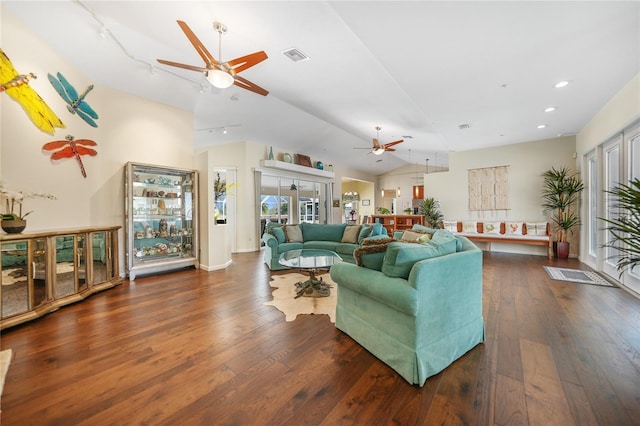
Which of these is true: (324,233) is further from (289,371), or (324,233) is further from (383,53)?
(289,371)

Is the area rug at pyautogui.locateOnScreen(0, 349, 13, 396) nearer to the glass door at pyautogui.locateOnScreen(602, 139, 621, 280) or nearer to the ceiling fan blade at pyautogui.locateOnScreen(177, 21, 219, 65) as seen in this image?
the ceiling fan blade at pyautogui.locateOnScreen(177, 21, 219, 65)

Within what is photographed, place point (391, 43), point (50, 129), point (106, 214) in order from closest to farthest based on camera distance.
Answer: point (391, 43) → point (50, 129) → point (106, 214)

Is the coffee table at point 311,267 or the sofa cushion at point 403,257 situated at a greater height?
the sofa cushion at point 403,257

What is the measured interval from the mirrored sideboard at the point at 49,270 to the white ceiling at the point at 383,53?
2.48 meters

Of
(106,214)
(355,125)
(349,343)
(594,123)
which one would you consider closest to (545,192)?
(594,123)

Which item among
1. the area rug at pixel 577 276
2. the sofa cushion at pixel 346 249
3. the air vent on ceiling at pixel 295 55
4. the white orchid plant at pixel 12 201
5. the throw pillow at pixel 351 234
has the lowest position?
the area rug at pixel 577 276

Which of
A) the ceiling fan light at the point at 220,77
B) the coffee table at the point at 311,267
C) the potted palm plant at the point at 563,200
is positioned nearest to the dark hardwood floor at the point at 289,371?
the coffee table at the point at 311,267

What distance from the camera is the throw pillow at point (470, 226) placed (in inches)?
276

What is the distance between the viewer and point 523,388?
1604 mm

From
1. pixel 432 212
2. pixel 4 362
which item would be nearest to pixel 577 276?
pixel 432 212

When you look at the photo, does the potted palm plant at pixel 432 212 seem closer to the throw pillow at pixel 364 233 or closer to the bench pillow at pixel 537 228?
the bench pillow at pixel 537 228

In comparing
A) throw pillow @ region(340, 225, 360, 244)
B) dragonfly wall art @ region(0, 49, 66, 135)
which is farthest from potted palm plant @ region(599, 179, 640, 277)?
dragonfly wall art @ region(0, 49, 66, 135)

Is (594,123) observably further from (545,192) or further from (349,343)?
(349,343)

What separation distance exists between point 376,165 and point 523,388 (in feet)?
34.9
